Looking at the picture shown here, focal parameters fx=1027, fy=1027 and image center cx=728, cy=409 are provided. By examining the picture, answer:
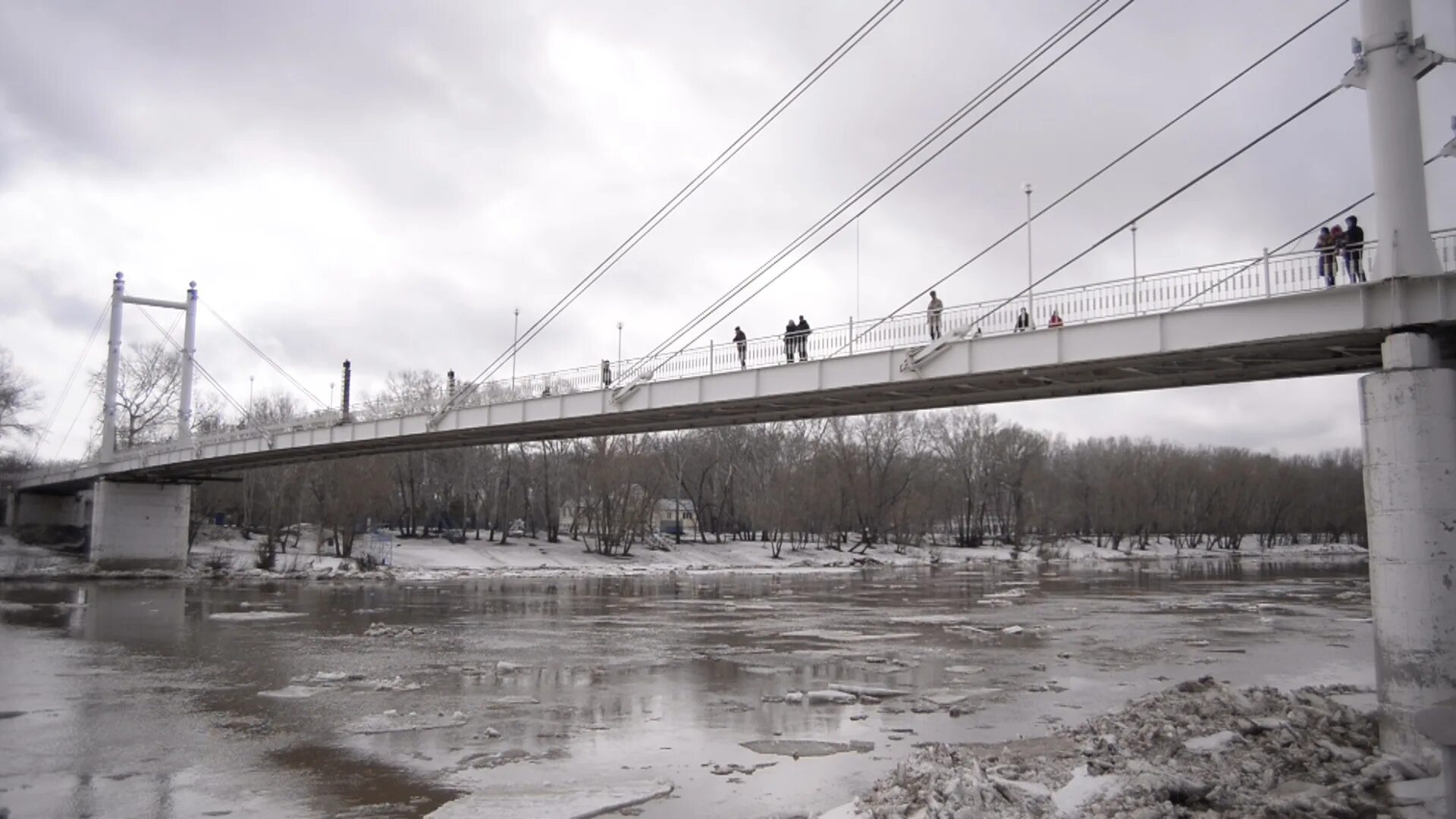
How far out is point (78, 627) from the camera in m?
31.9

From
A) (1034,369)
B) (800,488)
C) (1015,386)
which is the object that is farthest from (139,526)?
(1034,369)

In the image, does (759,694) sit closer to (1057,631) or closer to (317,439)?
(1057,631)

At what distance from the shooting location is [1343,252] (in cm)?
1889

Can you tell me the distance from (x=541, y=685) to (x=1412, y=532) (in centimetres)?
1573

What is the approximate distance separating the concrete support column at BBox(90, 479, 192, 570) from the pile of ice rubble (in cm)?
6259

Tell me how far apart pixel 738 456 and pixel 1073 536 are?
4494 centimetres

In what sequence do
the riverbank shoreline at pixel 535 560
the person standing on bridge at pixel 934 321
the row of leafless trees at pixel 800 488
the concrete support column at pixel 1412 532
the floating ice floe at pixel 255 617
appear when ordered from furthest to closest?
the row of leafless trees at pixel 800 488 → the riverbank shoreline at pixel 535 560 → the floating ice floe at pixel 255 617 → the person standing on bridge at pixel 934 321 → the concrete support column at pixel 1412 532

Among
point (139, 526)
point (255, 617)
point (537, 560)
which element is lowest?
point (255, 617)

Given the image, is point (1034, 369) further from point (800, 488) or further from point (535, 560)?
point (800, 488)

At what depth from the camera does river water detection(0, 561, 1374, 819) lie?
12859 millimetres

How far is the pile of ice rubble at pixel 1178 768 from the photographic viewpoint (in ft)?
35.1

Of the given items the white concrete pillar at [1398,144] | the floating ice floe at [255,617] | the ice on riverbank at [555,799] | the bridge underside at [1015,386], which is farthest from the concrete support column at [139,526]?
the white concrete pillar at [1398,144]

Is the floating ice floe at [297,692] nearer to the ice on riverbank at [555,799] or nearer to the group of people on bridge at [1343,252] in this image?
the ice on riverbank at [555,799]

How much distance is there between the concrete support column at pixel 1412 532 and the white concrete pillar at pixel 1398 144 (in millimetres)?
1456
